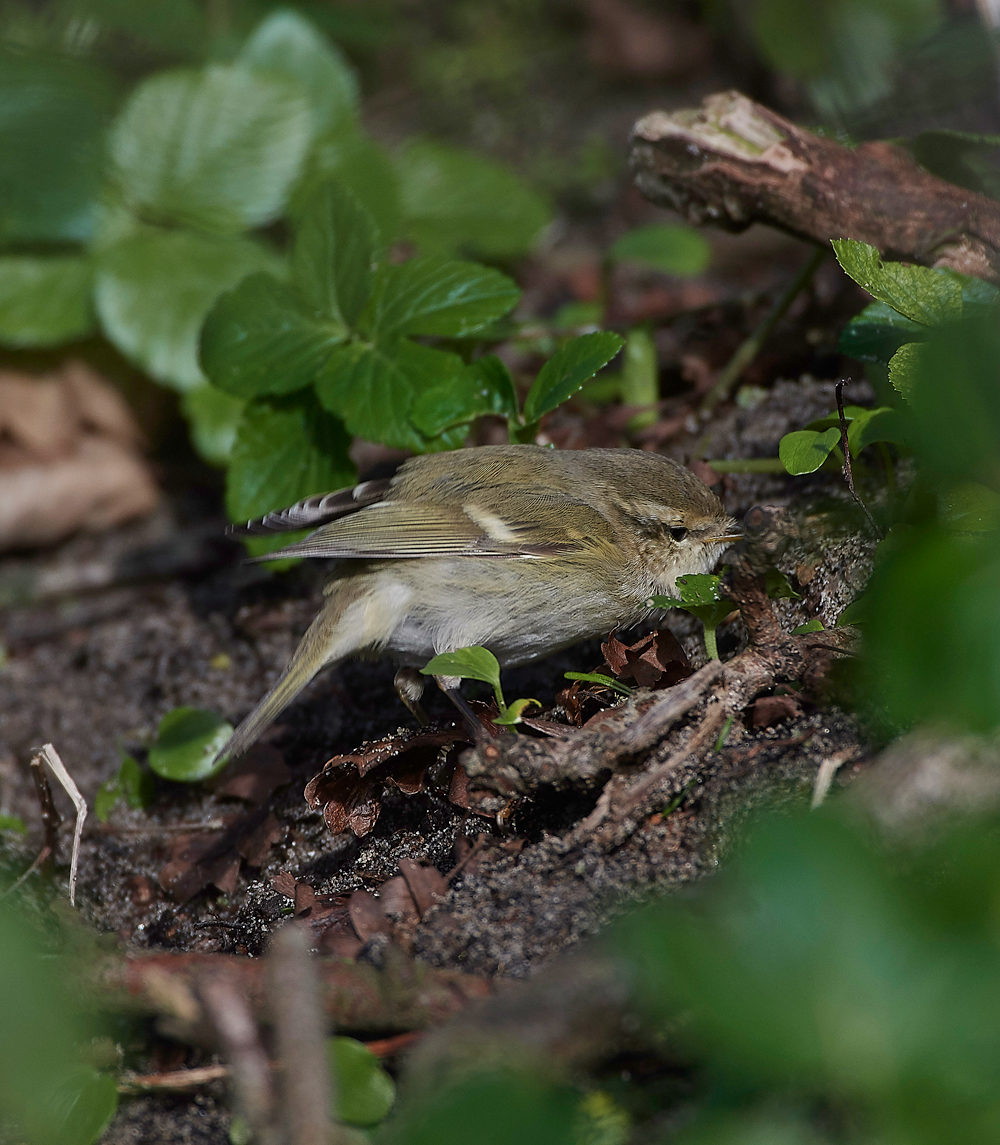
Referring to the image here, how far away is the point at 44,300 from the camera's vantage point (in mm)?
4691

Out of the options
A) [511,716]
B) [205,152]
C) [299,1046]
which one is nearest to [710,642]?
[511,716]

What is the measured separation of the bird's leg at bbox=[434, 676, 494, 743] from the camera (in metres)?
2.64

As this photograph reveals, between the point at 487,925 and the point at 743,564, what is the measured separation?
1.01 metres

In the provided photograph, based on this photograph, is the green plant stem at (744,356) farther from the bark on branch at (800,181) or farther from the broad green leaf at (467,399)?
the broad green leaf at (467,399)

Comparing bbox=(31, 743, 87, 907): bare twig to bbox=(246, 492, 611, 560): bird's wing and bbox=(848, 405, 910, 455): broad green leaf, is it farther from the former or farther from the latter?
bbox=(848, 405, 910, 455): broad green leaf

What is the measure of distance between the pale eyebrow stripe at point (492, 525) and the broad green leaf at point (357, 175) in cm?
178

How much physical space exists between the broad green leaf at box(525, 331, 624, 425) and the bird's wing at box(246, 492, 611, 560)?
0.30m

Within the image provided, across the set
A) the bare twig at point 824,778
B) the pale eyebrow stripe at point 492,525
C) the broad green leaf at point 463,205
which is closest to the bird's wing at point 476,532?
the pale eyebrow stripe at point 492,525

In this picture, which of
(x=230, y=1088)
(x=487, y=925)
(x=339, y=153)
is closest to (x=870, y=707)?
(x=487, y=925)

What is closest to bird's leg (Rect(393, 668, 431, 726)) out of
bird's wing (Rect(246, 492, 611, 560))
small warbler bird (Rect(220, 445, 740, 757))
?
small warbler bird (Rect(220, 445, 740, 757))

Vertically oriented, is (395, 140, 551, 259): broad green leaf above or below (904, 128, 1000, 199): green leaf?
below

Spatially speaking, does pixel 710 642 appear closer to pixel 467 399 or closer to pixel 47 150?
pixel 467 399

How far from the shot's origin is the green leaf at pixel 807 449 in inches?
98.2

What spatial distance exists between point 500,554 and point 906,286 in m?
1.35
